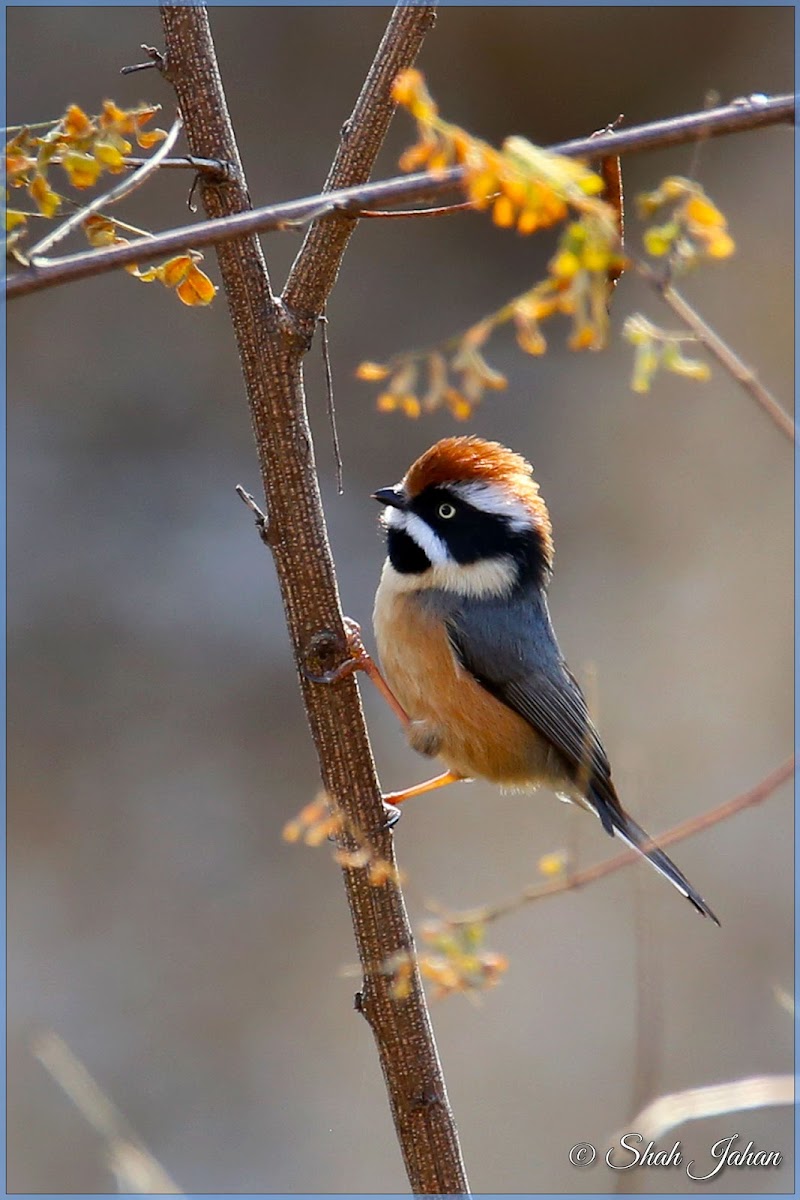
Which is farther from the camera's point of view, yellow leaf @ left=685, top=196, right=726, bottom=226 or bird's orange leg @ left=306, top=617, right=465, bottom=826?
bird's orange leg @ left=306, top=617, right=465, bottom=826

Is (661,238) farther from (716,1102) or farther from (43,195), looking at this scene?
(716,1102)

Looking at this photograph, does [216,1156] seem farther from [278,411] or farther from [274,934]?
[278,411]

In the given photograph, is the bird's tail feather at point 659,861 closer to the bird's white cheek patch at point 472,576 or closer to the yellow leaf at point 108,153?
the bird's white cheek patch at point 472,576

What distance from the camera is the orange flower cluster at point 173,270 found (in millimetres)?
2174

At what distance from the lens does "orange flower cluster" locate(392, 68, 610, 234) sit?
1279 millimetres

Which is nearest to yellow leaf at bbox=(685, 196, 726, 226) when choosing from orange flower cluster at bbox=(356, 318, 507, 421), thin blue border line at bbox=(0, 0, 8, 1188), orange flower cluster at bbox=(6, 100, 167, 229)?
orange flower cluster at bbox=(356, 318, 507, 421)

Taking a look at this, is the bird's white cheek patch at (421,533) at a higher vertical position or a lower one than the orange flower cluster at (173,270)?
lower

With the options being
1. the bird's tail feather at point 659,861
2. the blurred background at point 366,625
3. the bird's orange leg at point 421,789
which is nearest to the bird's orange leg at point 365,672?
the bird's orange leg at point 421,789

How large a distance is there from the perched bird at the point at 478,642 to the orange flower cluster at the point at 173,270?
49.0 inches

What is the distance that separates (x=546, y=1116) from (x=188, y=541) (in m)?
3.64

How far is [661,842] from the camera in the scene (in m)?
1.51

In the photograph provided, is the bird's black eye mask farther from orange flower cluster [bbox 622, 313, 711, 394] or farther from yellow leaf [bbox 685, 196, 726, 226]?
yellow leaf [bbox 685, 196, 726, 226]

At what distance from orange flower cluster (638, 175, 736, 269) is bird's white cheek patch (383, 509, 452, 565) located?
6.51 ft

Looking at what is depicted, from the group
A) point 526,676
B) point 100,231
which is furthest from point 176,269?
point 526,676
